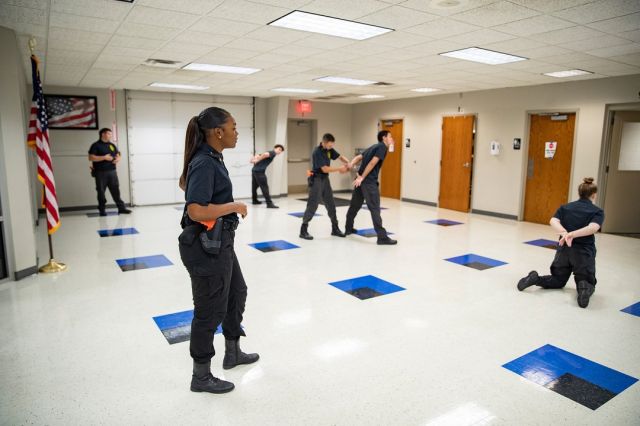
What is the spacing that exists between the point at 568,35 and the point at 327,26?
2.44 metres

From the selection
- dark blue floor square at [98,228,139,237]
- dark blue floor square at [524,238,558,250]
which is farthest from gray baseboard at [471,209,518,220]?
dark blue floor square at [98,228,139,237]

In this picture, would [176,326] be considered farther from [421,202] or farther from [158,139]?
[421,202]

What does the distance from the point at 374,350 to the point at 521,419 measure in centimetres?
103

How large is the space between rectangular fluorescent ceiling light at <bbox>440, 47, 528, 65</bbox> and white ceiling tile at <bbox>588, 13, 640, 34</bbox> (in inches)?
50.7

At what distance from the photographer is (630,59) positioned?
18.2 feet

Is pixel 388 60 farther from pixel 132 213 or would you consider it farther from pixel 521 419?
pixel 132 213

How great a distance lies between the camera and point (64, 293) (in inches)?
165

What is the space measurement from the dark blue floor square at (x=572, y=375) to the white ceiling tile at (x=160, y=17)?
12.7 ft

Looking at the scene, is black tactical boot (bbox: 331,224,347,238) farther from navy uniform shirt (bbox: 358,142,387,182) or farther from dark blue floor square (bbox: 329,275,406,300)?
dark blue floor square (bbox: 329,275,406,300)

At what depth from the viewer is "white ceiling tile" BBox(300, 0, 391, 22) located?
3547 mm

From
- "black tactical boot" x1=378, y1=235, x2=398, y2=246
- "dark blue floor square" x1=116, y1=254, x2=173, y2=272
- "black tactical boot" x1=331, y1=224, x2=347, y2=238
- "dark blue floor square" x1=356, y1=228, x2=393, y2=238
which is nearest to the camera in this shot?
"dark blue floor square" x1=116, y1=254, x2=173, y2=272

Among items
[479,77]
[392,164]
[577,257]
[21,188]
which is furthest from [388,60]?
[392,164]

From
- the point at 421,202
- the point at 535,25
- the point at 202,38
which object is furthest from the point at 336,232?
the point at 421,202

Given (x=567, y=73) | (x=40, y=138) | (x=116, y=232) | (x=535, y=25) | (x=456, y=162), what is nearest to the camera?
(x=535, y=25)
